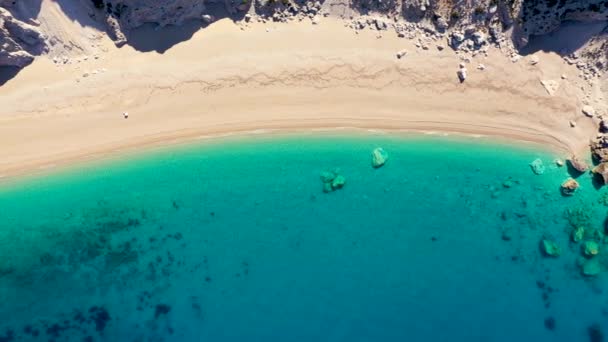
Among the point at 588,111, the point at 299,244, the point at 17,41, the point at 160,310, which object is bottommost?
the point at 160,310

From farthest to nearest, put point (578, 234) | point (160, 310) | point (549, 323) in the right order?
1. point (549, 323)
2. point (578, 234)
3. point (160, 310)

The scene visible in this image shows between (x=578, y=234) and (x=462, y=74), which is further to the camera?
(x=578, y=234)

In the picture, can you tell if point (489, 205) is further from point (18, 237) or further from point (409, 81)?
point (18, 237)

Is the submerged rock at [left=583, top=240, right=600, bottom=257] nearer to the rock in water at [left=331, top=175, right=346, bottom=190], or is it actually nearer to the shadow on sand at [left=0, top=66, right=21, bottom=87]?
the rock in water at [left=331, top=175, right=346, bottom=190]

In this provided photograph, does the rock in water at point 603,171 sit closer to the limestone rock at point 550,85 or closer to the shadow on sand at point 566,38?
the limestone rock at point 550,85

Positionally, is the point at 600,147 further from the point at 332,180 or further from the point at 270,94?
the point at 270,94

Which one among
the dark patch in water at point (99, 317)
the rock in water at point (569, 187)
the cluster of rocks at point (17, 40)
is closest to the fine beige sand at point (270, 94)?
the cluster of rocks at point (17, 40)

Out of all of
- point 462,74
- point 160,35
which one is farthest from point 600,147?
point 160,35

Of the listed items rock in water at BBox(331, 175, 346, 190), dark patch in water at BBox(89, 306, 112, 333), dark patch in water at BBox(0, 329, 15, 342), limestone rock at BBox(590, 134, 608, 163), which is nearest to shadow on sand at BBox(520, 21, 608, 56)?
limestone rock at BBox(590, 134, 608, 163)
